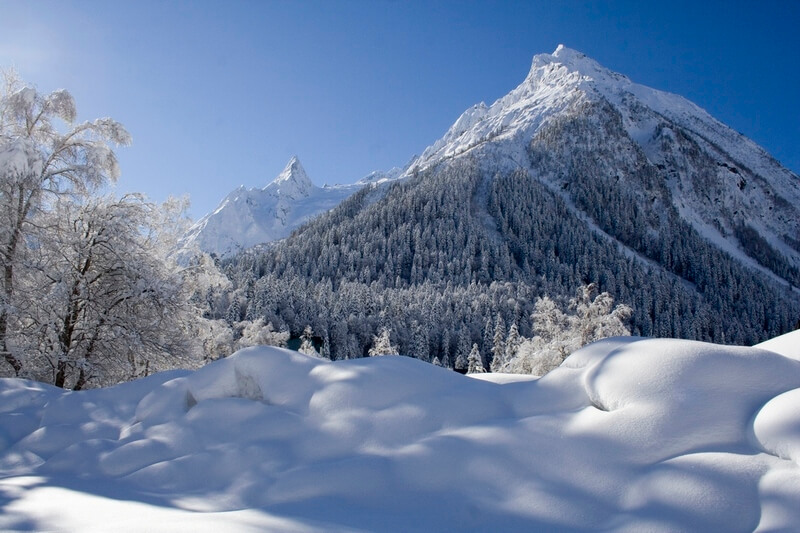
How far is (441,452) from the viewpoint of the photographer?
315 centimetres

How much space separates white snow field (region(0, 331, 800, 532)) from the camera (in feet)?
8.21

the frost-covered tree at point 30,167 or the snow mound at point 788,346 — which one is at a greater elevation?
the frost-covered tree at point 30,167

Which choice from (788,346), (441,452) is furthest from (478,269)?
(441,452)

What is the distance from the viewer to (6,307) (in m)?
7.82

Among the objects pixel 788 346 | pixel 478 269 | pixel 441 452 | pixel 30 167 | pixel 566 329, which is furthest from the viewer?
pixel 478 269

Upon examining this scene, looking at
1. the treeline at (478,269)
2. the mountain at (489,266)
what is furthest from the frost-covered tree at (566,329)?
the mountain at (489,266)

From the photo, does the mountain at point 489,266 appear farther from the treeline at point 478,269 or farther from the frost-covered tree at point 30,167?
the frost-covered tree at point 30,167

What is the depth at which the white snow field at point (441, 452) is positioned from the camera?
2.50 m

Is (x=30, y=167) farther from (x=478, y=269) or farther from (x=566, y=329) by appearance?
(x=478, y=269)

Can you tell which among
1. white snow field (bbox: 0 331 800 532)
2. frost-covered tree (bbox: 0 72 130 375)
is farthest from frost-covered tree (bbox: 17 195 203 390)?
white snow field (bbox: 0 331 800 532)

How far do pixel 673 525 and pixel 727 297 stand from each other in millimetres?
166665

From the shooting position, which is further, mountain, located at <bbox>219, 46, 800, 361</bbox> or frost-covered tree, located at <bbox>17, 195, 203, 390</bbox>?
mountain, located at <bbox>219, 46, 800, 361</bbox>

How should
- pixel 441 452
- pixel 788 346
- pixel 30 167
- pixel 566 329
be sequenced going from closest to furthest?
pixel 441 452, pixel 788 346, pixel 30 167, pixel 566 329

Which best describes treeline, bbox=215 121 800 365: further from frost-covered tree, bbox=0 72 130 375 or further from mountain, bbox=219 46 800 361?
frost-covered tree, bbox=0 72 130 375
